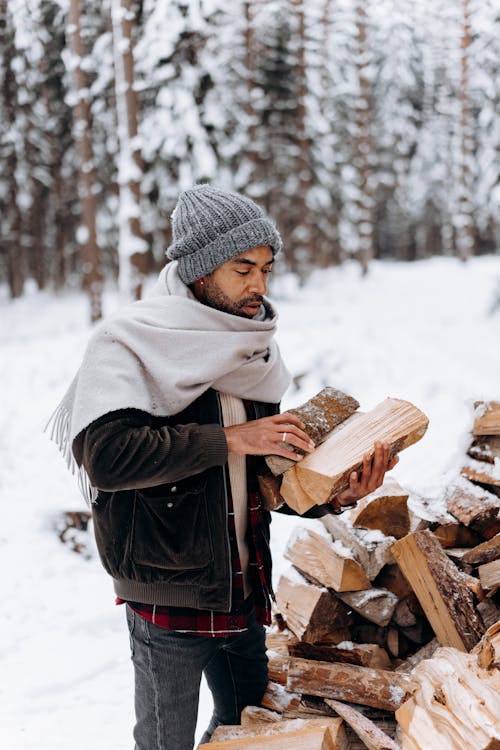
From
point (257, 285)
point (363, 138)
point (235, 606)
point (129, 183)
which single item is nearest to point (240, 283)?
point (257, 285)

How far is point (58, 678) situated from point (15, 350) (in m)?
8.96

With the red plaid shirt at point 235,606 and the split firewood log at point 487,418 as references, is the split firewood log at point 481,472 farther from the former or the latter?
the red plaid shirt at point 235,606

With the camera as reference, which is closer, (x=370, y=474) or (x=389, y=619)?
(x=370, y=474)

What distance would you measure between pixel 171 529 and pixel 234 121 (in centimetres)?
1505

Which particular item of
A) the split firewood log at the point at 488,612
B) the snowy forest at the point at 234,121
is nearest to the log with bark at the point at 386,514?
the split firewood log at the point at 488,612

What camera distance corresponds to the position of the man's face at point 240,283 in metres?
2.21

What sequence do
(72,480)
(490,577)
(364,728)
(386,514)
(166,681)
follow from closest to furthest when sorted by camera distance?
(166,681), (364,728), (490,577), (386,514), (72,480)

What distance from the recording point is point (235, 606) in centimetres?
233

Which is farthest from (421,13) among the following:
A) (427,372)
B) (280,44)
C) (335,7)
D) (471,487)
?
(471,487)

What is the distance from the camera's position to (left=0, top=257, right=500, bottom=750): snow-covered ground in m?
3.78

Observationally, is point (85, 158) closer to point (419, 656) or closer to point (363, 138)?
point (363, 138)

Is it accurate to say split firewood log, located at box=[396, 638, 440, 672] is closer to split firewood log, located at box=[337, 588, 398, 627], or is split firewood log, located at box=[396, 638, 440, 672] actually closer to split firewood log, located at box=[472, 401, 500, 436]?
split firewood log, located at box=[337, 588, 398, 627]

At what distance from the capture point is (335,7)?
2048cm

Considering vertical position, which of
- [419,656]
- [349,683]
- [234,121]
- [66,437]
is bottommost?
[419,656]
